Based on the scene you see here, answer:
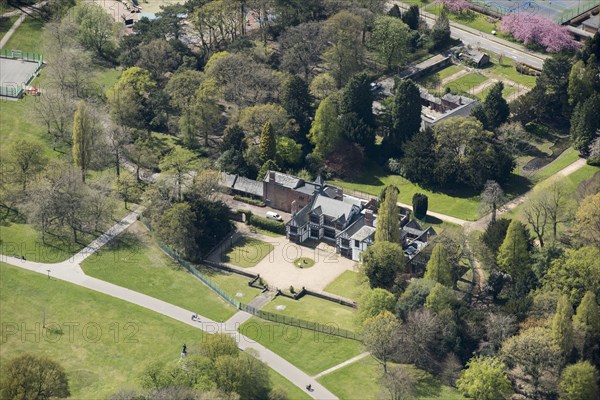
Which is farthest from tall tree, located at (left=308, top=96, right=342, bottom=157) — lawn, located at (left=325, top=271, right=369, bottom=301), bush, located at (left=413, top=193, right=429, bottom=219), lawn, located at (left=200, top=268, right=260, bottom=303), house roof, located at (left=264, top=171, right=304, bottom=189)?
lawn, located at (left=200, top=268, right=260, bottom=303)

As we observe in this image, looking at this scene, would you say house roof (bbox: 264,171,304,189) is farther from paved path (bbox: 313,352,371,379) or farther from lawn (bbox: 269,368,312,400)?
lawn (bbox: 269,368,312,400)

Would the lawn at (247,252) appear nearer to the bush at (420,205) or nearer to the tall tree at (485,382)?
the bush at (420,205)

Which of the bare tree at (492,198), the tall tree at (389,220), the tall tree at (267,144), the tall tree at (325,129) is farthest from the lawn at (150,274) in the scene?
the bare tree at (492,198)

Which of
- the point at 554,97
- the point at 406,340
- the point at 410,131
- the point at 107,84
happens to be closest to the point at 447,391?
the point at 406,340

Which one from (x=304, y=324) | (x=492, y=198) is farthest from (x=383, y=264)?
(x=492, y=198)

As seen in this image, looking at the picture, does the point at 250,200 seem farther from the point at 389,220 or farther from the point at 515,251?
the point at 515,251

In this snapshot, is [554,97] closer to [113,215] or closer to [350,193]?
[350,193]
